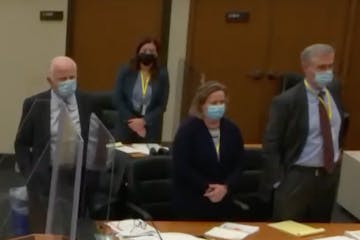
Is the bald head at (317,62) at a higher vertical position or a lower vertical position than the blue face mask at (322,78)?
higher

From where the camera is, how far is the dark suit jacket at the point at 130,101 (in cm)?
578

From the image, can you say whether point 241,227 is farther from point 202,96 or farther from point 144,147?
point 144,147

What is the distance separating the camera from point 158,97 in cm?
586

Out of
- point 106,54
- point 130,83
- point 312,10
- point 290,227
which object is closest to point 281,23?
point 312,10

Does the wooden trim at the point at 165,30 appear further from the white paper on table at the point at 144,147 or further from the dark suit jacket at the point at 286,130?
the dark suit jacket at the point at 286,130

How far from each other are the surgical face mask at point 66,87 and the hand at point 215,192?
1027 millimetres

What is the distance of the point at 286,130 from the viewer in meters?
4.25

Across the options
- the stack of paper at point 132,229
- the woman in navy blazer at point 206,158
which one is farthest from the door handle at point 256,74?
the stack of paper at point 132,229

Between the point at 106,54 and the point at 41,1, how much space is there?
0.86 meters

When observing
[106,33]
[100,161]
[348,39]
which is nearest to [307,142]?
[100,161]

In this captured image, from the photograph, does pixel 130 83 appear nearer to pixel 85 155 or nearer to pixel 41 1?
pixel 41 1

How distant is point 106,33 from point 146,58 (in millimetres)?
A: 1591

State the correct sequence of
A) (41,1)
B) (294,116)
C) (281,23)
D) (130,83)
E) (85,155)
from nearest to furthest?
(85,155), (294,116), (130,83), (41,1), (281,23)

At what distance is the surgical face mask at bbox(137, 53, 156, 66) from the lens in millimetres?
5797
